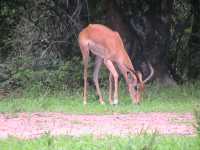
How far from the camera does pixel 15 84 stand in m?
16.3

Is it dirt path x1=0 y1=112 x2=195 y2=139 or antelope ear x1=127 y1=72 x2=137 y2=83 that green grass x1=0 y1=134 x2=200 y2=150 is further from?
antelope ear x1=127 y1=72 x2=137 y2=83

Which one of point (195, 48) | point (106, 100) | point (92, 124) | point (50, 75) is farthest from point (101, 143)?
point (195, 48)

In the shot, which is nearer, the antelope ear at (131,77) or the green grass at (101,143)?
the green grass at (101,143)

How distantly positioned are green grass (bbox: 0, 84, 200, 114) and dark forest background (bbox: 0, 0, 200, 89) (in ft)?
4.56

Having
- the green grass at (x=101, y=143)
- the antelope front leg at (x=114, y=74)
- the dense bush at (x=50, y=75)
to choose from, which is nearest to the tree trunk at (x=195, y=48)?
the dense bush at (x=50, y=75)

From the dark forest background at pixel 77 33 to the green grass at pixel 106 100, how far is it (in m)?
1.39

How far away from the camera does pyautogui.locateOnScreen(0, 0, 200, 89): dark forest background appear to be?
17.4 m

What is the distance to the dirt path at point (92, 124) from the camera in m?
9.69

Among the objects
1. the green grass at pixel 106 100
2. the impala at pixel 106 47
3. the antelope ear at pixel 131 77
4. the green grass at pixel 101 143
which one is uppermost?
the impala at pixel 106 47

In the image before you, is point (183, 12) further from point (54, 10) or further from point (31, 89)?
point (31, 89)

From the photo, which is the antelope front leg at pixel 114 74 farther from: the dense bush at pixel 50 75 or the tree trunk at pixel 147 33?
the tree trunk at pixel 147 33

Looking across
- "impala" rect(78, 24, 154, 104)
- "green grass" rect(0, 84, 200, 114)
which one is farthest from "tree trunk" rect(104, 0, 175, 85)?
"impala" rect(78, 24, 154, 104)

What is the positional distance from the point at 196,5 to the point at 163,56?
1.74 metres

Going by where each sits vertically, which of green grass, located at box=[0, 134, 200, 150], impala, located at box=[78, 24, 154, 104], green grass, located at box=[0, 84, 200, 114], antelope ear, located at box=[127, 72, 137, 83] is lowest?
green grass, located at box=[0, 84, 200, 114]
